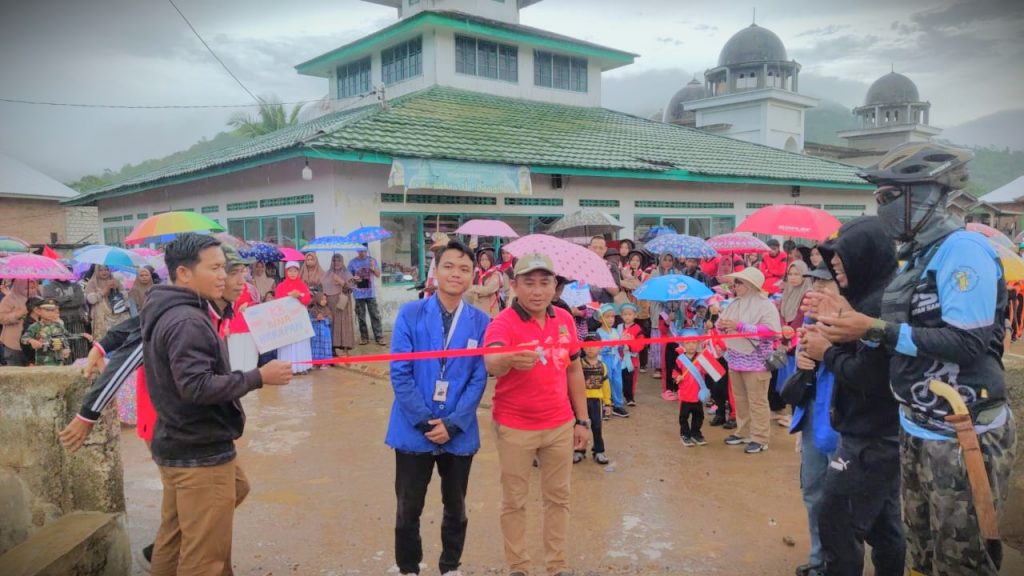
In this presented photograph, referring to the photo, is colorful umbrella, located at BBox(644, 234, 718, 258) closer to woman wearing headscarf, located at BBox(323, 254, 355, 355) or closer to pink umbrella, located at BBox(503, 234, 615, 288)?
pink umbrella, located at BBox(503, 234, 615, 288)

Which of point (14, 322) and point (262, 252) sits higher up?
point (262, 252)

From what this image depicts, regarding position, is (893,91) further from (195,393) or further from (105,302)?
(195,393)

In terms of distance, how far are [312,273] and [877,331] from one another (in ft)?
31.2

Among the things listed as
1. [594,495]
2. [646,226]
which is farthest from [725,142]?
[594,495]

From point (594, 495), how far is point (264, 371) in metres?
2.91

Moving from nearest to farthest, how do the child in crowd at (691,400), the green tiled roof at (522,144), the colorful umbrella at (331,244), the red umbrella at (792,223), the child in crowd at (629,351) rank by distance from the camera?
the child in crowd at (691,400)
the child in crowd at (629,351)
the red umbrella at (792,223)
the colorful umbrella at (331,244)
the green tiled roof at (522,144)

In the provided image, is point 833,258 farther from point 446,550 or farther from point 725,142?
point 725,142

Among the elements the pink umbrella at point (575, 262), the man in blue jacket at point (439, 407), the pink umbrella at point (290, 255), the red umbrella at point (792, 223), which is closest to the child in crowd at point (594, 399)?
the pink umbrella at point (575, 262)

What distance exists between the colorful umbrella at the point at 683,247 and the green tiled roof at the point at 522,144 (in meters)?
4.23

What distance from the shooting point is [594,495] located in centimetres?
485

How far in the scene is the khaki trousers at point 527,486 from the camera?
3357 mm

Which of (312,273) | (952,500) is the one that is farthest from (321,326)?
(952,500)

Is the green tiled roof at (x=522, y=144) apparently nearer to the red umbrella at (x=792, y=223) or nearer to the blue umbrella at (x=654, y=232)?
the blue umbrella at (x=654, y=232)

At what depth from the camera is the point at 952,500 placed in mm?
2459
